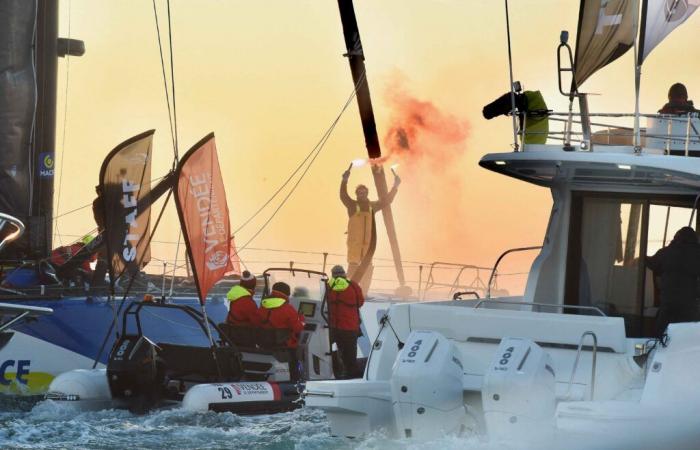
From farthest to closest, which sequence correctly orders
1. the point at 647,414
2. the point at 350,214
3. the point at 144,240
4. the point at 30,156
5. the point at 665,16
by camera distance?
the point at 350,214
the point at 30,156
the point at 144,240
the point at 665,16
the point at 647,414

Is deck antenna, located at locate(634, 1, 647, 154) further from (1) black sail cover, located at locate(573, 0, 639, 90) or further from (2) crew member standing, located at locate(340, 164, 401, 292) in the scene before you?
(2) crew member standing, located at locate(340, 164, 401, 292)

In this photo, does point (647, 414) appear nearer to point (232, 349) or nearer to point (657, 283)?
point (657, 283)

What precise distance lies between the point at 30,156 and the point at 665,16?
31.1 feet

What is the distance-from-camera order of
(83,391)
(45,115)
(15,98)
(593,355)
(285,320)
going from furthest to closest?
(45,115) → (15,98) → (285,320) → (83,391) → (593,355)

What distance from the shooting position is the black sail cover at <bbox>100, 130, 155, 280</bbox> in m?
17.0

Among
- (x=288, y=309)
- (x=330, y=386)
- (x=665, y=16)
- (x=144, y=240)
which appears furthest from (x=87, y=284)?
(x=665, y=16)

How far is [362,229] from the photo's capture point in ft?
70.7

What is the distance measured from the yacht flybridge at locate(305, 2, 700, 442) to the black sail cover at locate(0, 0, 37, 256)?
6.96 m

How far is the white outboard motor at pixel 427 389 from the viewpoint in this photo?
415 inches

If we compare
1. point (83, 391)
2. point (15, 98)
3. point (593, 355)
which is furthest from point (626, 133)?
point (15, 98)

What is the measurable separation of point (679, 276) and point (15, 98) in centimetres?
949

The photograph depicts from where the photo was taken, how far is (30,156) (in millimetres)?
18766

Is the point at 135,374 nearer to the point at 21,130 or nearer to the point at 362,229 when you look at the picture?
the point at 21,130

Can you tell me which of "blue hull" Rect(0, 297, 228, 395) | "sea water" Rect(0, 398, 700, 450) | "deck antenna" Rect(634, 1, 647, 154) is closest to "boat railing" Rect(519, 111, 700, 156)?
"deck antenna" Rect(634, 1, 647, 154)
